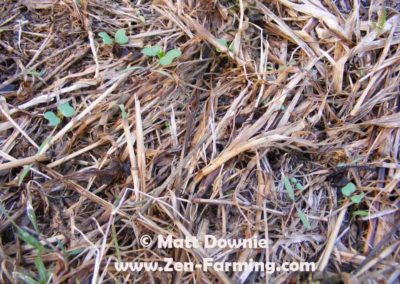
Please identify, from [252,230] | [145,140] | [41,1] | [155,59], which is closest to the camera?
[252,230]

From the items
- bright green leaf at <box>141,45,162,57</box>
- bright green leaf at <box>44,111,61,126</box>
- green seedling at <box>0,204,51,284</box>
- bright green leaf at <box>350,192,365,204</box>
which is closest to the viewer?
green seedling at <box>0,204,51,284</box>

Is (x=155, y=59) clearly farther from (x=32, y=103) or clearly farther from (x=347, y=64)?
(x=347, y=64)

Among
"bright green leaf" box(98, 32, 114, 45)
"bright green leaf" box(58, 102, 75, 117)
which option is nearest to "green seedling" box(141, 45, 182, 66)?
"bright green leaf" box(98, 32, 114, 45)

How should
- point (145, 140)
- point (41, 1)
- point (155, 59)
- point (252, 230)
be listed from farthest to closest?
point (41, 1) < point (155, 59) < point (145, 140) < point (252, 230)

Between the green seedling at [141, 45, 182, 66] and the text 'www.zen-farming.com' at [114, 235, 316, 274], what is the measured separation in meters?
0.60

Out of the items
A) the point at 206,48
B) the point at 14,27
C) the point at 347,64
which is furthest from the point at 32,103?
the point at 347,64

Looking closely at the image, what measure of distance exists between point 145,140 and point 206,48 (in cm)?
41

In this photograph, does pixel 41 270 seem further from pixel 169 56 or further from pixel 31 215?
pixel 169 56

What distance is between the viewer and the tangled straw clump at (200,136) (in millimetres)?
1100

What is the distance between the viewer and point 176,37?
1452 millimetres

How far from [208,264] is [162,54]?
0.73 m

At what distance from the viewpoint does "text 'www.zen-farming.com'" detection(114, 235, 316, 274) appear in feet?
3.50

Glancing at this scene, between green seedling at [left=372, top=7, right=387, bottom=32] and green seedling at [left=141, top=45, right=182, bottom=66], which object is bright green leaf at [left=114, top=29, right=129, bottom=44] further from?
green seedling at [left=372, top=7, right=387, bottom=32]

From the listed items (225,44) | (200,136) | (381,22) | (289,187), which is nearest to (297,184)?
(289,187)
